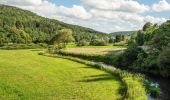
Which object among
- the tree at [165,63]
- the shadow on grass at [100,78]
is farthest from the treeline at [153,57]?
the shadow on grass at [100,78]

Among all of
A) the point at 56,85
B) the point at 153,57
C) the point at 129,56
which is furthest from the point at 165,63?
the point at 56,85

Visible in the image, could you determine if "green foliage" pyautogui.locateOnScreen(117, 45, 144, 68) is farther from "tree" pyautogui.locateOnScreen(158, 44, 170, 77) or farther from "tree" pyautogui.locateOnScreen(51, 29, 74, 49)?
"tree" pyautogui.locateOnScreen(51, 29, 74, 49)

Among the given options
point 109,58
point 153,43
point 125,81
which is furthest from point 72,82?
point 109,58

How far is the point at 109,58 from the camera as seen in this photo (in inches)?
4112

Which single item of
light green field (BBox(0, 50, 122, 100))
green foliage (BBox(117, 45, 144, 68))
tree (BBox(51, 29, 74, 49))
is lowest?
light green field (BBox(0, 50, 122, 100))

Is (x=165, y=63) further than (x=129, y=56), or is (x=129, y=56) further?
(x=129, y=56)

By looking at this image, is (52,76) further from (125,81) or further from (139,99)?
(139,99)

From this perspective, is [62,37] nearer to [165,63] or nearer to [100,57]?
[100,57]

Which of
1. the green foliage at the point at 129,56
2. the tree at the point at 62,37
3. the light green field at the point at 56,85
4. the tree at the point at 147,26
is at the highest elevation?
the tree at the point at 147,26

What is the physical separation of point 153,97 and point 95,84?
8850 millimetres

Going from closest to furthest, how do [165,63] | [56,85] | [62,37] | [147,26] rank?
[56,85] → [165,63] → [62,37] → [147,26]

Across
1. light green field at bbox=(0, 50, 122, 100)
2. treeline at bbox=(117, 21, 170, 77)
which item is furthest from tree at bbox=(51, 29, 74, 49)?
light green field at bbox=(0, 50, 122, 100)

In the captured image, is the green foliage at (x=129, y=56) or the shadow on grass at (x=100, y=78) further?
the green foliage at (x=129, y=56)

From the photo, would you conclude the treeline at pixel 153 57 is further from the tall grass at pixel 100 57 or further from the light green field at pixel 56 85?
the light green field at pixel 56 85
